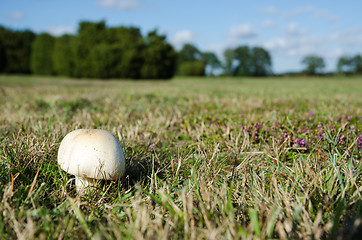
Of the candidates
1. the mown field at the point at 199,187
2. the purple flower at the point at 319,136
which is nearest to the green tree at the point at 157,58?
the mown field at the point at 199,187

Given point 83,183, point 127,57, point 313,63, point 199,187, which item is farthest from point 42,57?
point 313,63

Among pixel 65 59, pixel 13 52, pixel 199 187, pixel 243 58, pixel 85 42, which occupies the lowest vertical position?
pixel 199 187

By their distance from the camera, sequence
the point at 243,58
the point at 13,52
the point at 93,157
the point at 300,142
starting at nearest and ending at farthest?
1. the point at 93,157
2. the point at 300,142
3. the point at 13,52
4. the point at 243,58

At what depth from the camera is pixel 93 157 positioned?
1350mm

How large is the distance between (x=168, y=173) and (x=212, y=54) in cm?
7971

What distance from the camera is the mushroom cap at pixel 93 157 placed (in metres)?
1.35

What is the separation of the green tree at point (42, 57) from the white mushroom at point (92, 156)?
33.8 meters

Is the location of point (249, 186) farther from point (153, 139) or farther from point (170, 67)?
point (170, 67)

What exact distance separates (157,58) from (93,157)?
80.1 feet

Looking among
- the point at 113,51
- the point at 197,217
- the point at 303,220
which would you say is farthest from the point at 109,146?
the point at 113,51

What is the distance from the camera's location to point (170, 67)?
1019 inches

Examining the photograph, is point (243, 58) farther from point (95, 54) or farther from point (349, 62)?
point (95, 54)

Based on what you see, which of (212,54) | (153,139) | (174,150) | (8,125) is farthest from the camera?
(212,54)

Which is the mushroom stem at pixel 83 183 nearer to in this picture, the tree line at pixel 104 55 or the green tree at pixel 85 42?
the tree line at pixel 104 55
